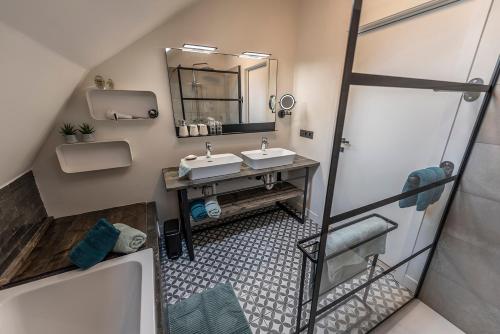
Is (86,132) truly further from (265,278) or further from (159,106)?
(265,278)

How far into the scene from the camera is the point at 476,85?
1.03 metres

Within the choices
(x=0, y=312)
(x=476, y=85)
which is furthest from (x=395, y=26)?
(x=0, y=312)

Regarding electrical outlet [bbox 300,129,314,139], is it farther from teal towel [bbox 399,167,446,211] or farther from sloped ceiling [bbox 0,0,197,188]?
sloped ceiling [bbox 0,0,197,188]

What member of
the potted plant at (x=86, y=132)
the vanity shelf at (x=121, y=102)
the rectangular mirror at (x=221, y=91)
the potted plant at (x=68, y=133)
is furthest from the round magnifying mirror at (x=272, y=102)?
the potted plant at (x=68, y=133)

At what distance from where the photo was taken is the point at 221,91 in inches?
85.1

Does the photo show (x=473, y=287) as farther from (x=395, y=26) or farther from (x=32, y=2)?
(x=32, y=2)

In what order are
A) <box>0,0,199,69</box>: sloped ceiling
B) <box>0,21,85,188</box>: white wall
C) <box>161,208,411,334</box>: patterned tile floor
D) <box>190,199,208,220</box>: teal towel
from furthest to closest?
<box>190,199,208,220</box>: teal towel → <box>161,208,411,334</box>: patterned tile floor → <box>0,21,85,188</box>: white wall → <box>0,0,199,69</box>: sloped ceiling

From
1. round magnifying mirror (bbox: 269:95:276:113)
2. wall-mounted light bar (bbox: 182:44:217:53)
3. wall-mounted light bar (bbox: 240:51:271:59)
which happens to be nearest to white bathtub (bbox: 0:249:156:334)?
wall-mounted light bar (bbox: 182:44:217:53)

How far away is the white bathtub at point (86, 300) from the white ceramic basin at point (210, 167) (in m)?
0.74

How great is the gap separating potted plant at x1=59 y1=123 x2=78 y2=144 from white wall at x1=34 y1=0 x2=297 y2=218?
2.4 inches

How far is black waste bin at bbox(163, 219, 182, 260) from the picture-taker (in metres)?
1.91

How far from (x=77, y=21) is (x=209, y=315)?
1873 mm

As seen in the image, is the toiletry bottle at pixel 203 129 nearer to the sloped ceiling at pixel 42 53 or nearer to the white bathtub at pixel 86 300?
the sloped ceiling at pixel 42 53

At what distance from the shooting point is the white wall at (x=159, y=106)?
175cm
